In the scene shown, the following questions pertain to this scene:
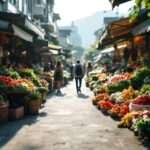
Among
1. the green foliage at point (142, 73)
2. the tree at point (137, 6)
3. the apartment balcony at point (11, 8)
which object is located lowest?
the green foliage at point (142, 73)

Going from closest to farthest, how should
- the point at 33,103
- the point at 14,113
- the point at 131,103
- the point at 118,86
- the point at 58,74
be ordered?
1. the point at 131,103
2. the point at 14,113
3. the point at 33,103
4. the point at 118,86
5. the point at 58,74

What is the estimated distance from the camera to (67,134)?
9.81 metres

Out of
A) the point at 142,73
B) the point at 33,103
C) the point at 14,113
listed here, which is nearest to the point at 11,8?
the point at 142,73

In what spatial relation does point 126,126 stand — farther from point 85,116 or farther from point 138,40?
point 138,40

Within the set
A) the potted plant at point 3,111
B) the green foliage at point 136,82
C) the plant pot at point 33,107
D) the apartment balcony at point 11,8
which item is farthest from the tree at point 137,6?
the apartment balcony at point 11,8

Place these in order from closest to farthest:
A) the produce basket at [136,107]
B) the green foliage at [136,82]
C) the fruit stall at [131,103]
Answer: the fruit stall at [131,103] < the produce basket at [136,107] < the green foliage at [136,82]

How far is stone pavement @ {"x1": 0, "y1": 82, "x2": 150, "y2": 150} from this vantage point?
852 cm

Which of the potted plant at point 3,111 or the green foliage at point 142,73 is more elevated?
the green foliage at point 142,73

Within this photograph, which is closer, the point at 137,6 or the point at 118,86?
the point at 137,6

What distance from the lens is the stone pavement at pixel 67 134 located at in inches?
336

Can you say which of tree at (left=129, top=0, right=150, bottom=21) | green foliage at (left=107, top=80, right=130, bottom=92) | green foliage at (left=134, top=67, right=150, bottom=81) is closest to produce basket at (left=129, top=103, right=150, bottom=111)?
tree at (left=129, top=0, right=150, bottom=21)

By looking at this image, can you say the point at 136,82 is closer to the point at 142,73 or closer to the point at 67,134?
the point at 142,73

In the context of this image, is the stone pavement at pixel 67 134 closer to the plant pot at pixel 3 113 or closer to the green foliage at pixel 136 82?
the plant pot at pixel 3 113

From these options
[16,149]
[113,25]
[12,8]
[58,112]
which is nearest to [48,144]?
[16,149]
